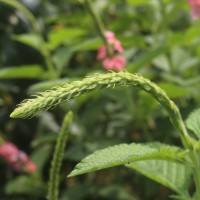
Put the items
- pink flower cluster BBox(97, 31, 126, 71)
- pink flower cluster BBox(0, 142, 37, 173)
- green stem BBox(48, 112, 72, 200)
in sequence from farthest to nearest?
pink flower cluster BBox(0, 142, 37, 173), pink flower cluster BBox(97, 31, 126, 71), green stem BBox(48, 112, 72, 200)

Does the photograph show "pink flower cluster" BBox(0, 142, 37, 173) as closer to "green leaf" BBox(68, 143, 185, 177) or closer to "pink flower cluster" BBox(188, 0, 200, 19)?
"pink flower cluster" BBox(188, 0, 200, 19)

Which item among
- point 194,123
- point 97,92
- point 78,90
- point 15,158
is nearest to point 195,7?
point 97,92

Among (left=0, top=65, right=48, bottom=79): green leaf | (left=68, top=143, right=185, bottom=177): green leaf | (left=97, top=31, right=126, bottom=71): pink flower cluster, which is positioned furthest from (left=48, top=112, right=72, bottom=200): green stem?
(left=0, top=65, right=48, bottom=79): green leaf

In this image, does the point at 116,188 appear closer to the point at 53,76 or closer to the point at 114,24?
the point at 53,76

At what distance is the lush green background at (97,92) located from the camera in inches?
77.4

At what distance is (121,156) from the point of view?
0.87m

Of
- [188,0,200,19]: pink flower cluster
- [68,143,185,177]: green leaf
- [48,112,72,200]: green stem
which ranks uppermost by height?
[188,0,200,19]: pink flower cluster

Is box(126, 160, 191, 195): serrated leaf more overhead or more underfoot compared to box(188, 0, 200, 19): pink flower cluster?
more underfoot

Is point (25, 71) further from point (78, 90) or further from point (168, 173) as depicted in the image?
point (78, 90)

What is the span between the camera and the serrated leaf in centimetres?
111

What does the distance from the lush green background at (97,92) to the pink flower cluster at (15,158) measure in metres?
0.05

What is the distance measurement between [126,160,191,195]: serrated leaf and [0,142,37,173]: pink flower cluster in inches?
44.1

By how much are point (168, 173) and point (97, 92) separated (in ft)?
2.80

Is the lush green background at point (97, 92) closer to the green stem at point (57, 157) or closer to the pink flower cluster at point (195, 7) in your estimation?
the pink flower cluster at point (195, 7)
